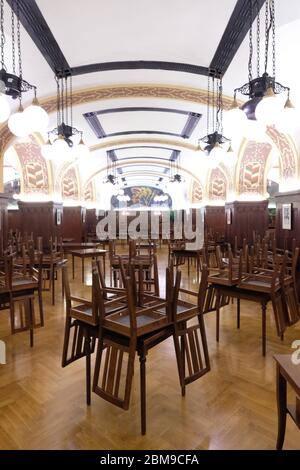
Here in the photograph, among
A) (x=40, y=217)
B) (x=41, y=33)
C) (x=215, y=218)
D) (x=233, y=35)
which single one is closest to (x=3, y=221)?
(x=40, y=217)

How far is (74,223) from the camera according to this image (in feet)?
37.0

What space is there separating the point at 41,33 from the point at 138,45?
47.1 inches

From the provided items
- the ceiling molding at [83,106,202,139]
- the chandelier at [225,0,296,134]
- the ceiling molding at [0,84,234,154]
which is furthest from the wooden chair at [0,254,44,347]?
the ceiling molding at [83,106,202,139]

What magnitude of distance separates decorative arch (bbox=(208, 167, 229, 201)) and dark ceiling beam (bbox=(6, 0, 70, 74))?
711 centimetres

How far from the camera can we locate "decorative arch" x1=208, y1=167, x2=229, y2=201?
10179mm

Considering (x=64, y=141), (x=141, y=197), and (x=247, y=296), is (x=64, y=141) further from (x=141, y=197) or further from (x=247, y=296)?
(x=141, y=197)

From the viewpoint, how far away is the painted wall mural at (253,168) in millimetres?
6996

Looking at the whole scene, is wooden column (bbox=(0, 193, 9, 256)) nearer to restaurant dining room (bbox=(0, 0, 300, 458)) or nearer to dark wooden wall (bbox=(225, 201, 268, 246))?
restaurant dining room (bbox=(0, 0, 300, 458))

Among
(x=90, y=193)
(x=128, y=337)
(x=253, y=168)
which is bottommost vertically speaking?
(x=128, y=337)

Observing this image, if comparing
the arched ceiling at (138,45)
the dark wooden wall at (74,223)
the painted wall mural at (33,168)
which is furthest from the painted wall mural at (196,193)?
the painted wall mural at (33,168)

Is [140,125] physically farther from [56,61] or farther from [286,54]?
[286,54]

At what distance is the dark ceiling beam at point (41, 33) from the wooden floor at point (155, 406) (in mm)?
3668

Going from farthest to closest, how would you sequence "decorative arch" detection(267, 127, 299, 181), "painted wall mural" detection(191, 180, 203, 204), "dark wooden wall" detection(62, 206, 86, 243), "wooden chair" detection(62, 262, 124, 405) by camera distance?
1. "painted wall mural" detection(191, 180, 203, 204)
2. "dark wooden wall" detection(62, 206, 86, 243)
3. "decorative arch" detection(267, 127, 299, 181)
4. "wooden chair" detection(62, 262, 124, 405)

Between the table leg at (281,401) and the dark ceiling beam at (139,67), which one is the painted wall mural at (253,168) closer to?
the dark ceiling beam at (139,67)
